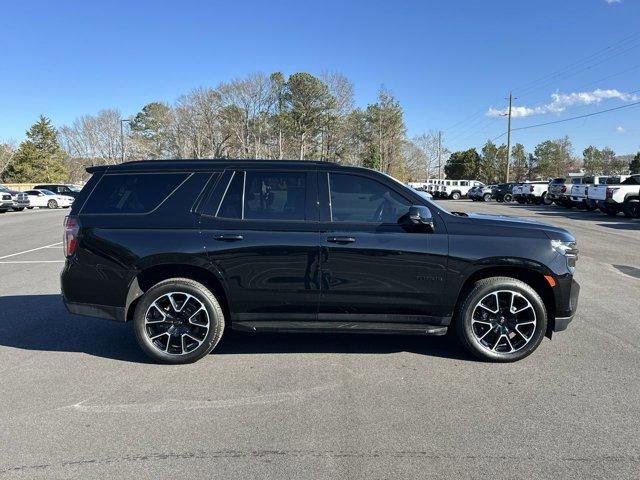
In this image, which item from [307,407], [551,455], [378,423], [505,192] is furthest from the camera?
[505,192]

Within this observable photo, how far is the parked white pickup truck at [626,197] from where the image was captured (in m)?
22.0

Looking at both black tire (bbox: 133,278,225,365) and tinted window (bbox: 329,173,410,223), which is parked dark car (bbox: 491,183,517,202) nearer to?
tinted window (bbox: 329,173,410,223)

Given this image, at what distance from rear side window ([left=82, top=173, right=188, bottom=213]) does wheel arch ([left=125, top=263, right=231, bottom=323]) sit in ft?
1.98

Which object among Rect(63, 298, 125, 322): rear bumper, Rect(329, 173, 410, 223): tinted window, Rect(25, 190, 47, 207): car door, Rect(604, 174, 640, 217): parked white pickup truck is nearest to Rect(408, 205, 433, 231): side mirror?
Rect(329, 173, 410, 223): tinted window

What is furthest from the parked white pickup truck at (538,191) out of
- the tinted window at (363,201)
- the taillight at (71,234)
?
the taillight at (71,234)

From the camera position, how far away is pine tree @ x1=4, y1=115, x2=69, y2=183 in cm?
6219

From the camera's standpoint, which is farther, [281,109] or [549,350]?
[281,109]

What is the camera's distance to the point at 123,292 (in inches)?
185

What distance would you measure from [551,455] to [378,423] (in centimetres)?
112

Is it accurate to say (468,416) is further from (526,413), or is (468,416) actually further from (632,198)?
(632,198)

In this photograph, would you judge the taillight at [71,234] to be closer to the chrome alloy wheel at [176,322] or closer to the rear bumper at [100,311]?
the rear bumper at [100,311]

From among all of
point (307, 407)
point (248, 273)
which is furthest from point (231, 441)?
point (248, 273)

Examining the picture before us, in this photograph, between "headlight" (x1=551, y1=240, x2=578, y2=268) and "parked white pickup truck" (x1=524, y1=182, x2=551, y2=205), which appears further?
"parked white pickup truck" (x1=524, y1=182, x2=551, y2=205)

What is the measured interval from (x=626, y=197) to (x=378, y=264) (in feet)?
72.3
